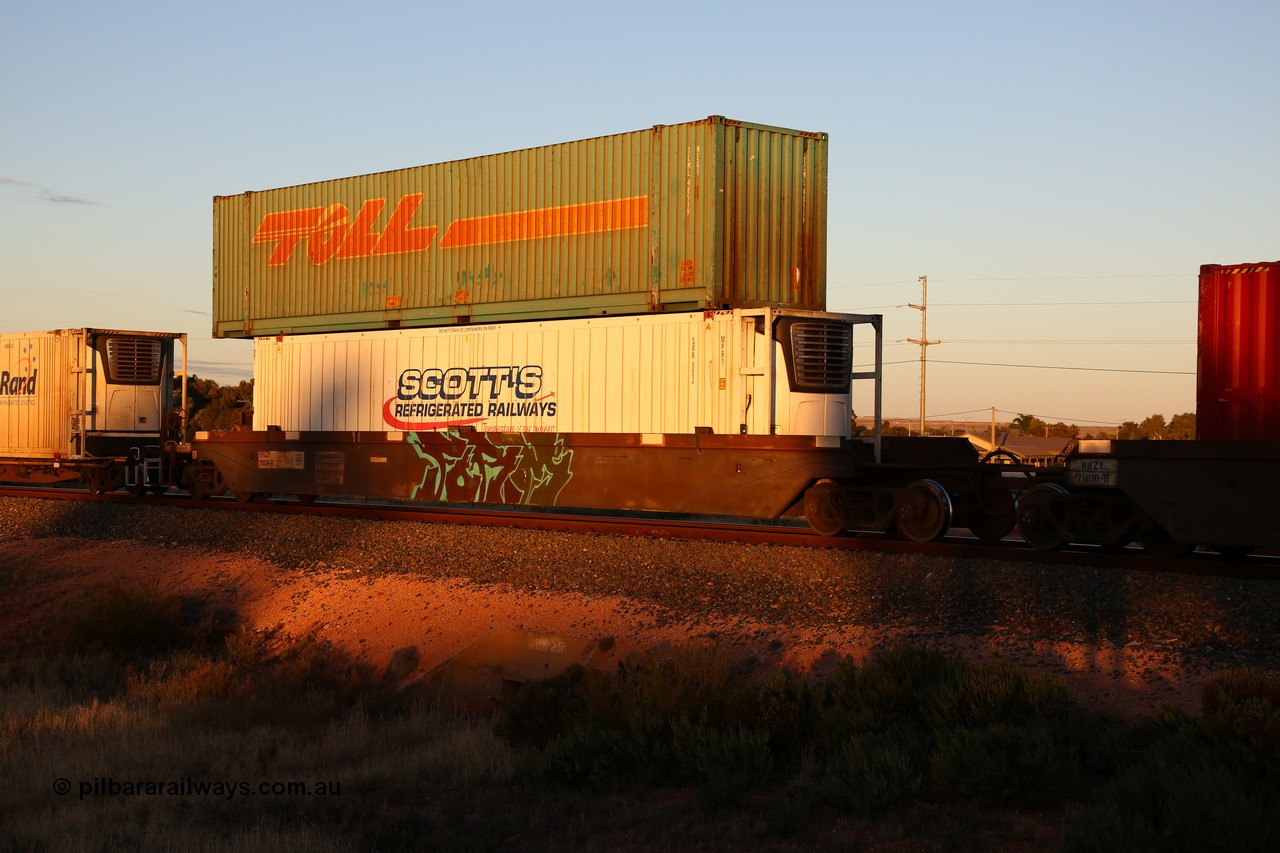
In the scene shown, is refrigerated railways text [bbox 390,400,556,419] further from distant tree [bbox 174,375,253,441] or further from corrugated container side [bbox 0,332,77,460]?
distant tree [bbox 174,375,253,441]

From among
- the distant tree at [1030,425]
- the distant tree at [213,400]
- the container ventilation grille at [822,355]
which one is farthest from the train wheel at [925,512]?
the distant tree at [1030,425]

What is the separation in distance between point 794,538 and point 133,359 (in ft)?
49.5

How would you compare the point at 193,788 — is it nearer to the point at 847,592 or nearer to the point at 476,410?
the point at 847,592

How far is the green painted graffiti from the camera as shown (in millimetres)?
16234

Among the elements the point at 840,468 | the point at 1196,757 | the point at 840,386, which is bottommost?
the point at 1196,757

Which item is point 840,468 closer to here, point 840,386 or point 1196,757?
point 840,386

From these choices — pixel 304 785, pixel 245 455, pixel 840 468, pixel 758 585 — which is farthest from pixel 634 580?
pixel 245 455

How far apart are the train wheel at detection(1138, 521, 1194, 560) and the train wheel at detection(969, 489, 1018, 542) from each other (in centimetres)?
181

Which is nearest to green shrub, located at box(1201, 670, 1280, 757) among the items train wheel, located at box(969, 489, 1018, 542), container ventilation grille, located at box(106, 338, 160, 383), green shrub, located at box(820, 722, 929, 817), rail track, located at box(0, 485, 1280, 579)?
green shrub, located at box(820, 722, 929, 817)

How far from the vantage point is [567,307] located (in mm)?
16266

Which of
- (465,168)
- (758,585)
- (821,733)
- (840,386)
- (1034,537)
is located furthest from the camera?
Result: (465,168)

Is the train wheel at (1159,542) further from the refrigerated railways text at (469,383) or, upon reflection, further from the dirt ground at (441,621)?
the refrigerated railways text at (469,383)

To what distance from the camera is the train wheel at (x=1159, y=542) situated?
1133 cm

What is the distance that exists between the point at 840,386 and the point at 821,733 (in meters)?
8.13
